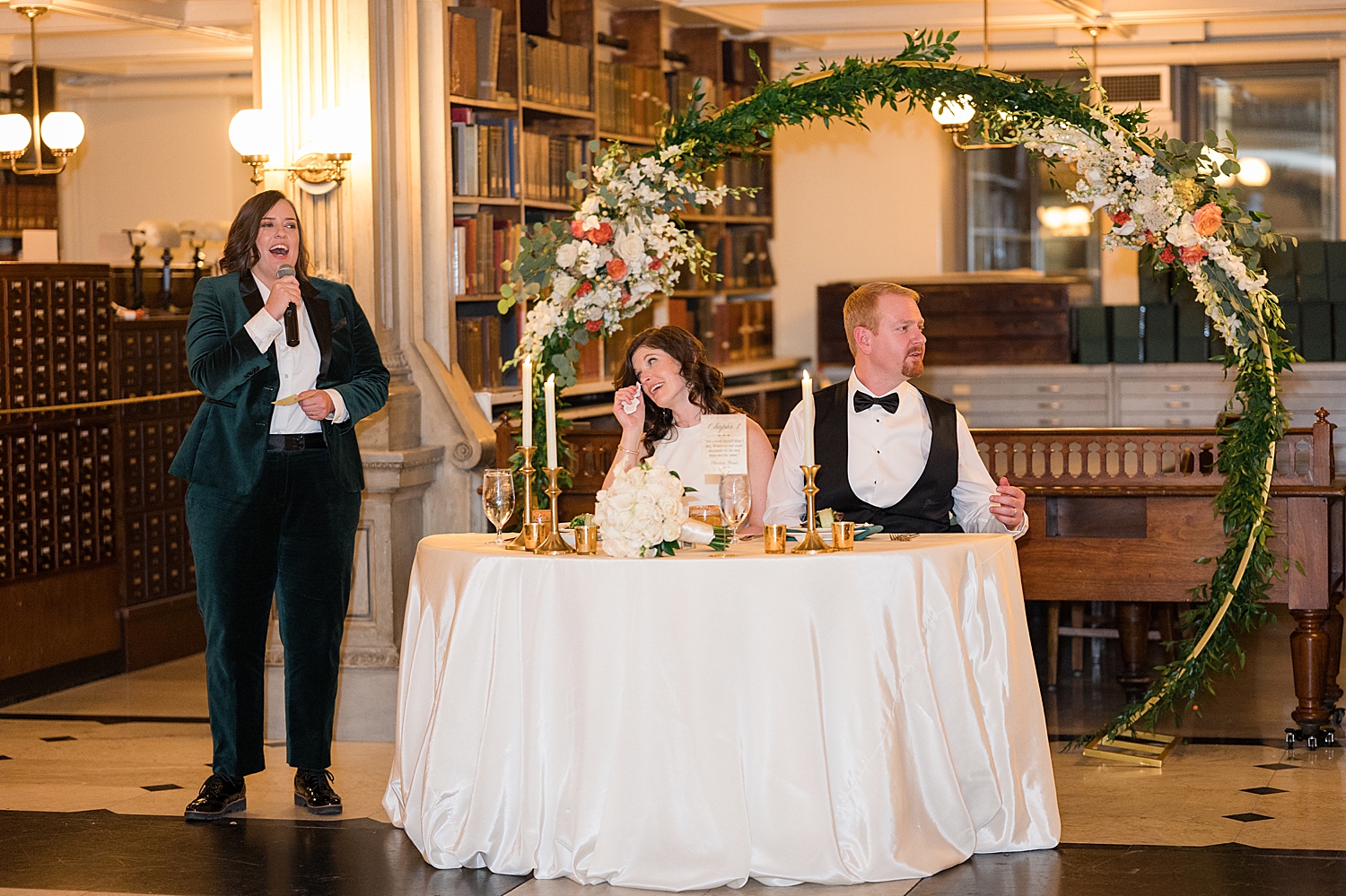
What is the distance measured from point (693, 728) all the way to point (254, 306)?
162 centimetres

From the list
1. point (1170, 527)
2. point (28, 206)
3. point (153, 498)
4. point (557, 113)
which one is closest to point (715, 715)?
point (1170, 527)

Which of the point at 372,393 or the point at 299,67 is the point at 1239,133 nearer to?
the point at 299,67

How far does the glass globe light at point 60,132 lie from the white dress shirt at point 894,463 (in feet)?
14.0

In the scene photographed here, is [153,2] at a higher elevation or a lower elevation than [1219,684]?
higher

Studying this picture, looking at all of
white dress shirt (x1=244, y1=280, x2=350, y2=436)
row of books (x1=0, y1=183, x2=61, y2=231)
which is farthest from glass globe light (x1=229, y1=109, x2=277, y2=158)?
row of books (x1=0, y1=183, x2=61, y2=231)

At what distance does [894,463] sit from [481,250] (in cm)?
259

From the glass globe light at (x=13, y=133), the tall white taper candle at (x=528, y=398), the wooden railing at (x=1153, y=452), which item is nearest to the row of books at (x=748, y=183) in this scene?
the glass globe light at (x=13, y=133)

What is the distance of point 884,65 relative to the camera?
→ 4.88 m

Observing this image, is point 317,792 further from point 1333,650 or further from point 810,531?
point 1333,650

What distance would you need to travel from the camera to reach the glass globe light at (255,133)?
18.0 ft

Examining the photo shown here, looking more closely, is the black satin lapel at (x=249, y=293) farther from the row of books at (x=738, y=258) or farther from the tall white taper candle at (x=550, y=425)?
the row of books at (x=738, y=258)

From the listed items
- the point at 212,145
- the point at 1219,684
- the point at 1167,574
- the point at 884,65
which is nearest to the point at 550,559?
the point at 884,65

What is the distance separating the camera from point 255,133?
548cm

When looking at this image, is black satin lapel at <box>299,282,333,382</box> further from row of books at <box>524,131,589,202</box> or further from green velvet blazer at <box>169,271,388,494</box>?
row of books at <box>524,131,589,202</box>
